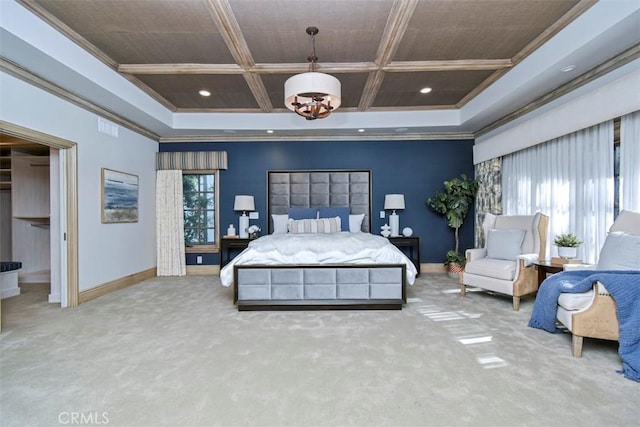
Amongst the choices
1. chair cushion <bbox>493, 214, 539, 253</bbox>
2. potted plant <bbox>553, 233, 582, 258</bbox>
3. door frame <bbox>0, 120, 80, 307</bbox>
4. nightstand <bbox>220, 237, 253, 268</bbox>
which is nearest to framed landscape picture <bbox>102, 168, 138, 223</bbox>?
door frame <bbox>0, 120, 80, 307</bbox>

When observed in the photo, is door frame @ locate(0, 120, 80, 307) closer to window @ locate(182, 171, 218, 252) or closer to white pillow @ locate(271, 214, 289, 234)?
window @ locate(182, 171, 218, 252)

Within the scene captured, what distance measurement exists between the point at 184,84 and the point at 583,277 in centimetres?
518

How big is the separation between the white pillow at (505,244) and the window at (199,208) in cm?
496

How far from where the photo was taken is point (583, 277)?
2.70 meters

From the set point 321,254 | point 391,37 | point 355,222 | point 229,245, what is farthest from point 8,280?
point 391,37

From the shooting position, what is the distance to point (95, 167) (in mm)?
4383

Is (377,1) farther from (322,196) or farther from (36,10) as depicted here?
(322,196)

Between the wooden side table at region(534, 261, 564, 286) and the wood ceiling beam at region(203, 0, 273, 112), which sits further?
the wooden side table at region(534, 261, 564, 286)

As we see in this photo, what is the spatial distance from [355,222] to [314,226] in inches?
38.3

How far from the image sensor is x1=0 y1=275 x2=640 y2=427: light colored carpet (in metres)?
1.76

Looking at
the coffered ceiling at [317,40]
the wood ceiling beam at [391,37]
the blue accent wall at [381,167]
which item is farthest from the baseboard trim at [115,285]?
the wood ceiling beam at [391,37]

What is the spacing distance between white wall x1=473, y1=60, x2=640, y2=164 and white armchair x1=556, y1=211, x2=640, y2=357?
105 cm

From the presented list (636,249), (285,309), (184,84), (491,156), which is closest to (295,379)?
(285,309)

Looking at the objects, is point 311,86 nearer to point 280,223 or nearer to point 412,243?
point 280,223
